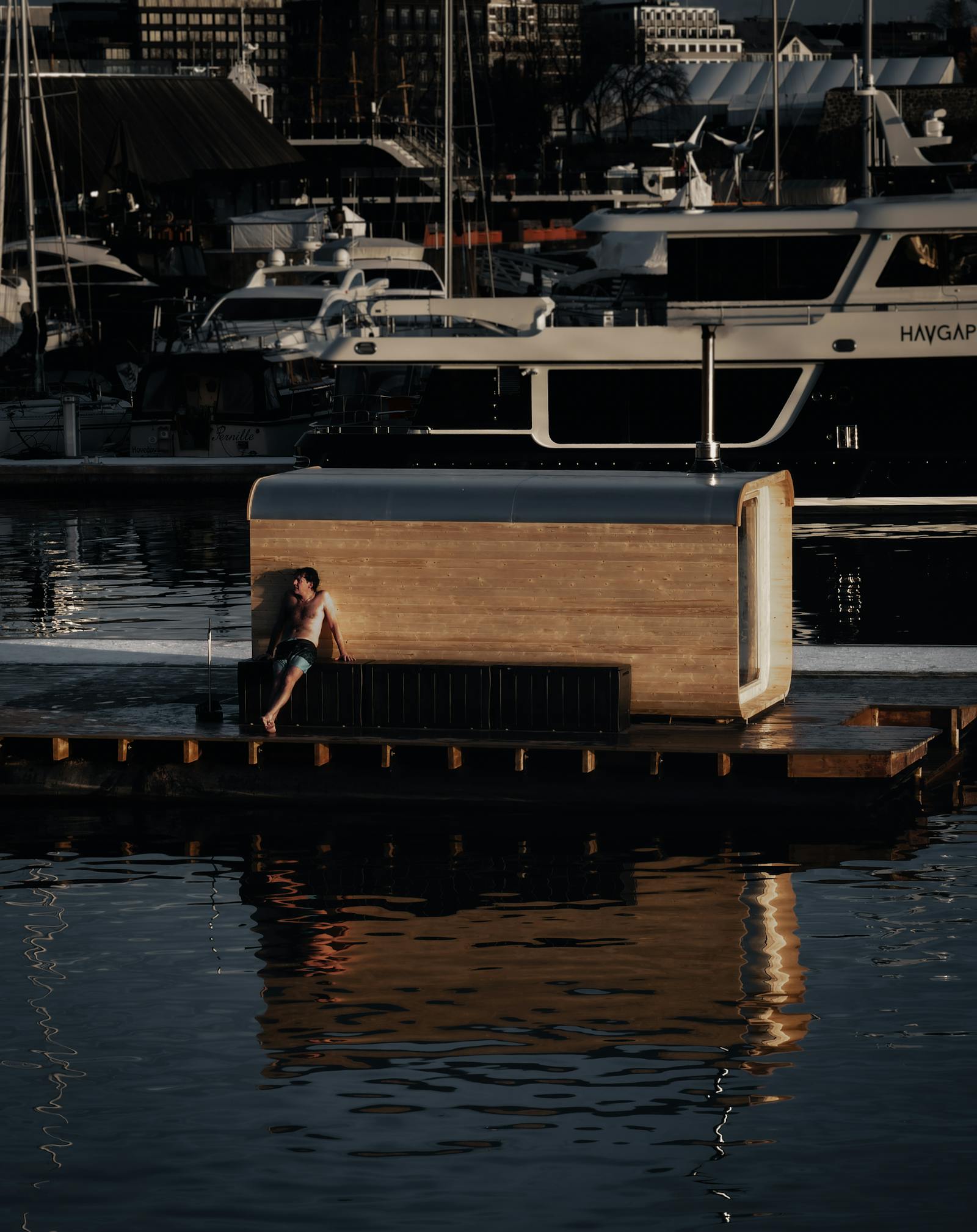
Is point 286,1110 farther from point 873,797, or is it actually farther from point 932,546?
point 932,546

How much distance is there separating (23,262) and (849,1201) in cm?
7291

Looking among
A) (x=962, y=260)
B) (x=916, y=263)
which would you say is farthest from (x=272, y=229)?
(x=962, y=260)

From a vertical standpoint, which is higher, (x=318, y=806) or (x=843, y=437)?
(x=843, y=437)

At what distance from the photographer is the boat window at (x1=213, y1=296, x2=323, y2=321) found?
5522 centimetres

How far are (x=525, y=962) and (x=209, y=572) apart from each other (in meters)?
21.5

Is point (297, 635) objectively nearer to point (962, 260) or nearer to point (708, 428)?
point (708, 428)

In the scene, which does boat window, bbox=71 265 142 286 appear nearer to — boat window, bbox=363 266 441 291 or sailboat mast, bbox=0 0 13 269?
boat window, bbox=363 266 441 291

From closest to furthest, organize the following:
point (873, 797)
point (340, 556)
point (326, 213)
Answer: point (873, 797)
point (340, 556)
point (326, 213)

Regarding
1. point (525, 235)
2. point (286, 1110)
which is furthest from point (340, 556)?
point (525, 235)

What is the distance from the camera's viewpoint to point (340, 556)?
1855 cm

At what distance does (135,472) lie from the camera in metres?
46.4

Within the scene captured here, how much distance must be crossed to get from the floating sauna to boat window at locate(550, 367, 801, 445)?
19.1m

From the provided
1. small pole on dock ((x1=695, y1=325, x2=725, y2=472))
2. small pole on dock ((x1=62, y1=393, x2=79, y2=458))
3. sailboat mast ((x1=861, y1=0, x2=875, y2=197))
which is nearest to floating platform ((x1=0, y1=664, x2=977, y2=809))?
small pole on dock ((x1=695, y1=325, x2=725, y2=472))

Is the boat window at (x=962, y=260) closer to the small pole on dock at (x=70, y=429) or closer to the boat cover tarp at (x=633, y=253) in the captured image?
the small pole on dock at (x=70, y=429)
